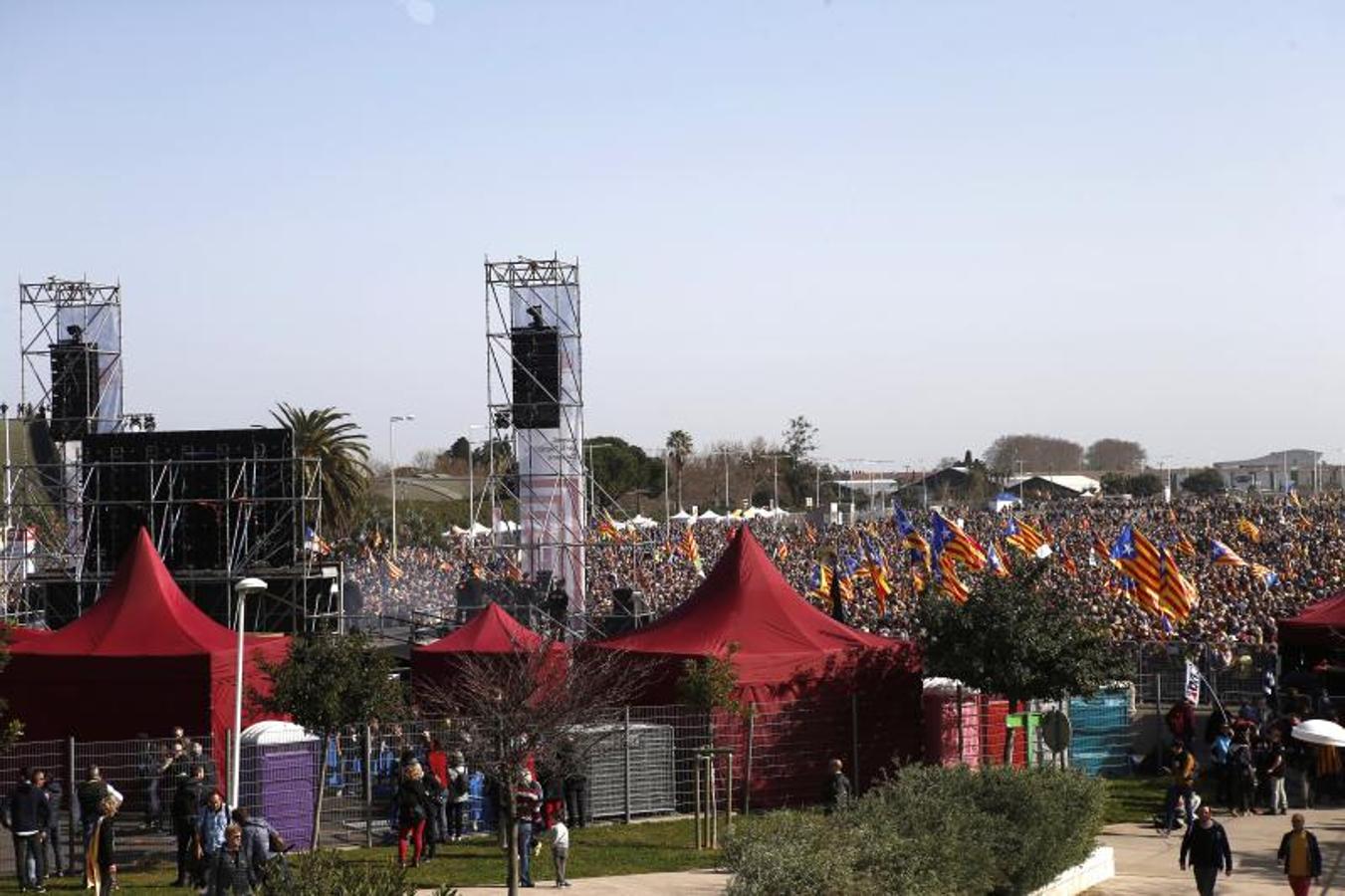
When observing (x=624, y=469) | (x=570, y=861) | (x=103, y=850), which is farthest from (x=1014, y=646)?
(x=624, y=469)

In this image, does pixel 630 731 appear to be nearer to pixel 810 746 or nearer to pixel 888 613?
pixel 810 746

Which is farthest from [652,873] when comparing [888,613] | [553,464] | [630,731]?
[888,613]

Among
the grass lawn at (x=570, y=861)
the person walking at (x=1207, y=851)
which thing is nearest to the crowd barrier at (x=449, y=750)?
the grass lawn at (x=570, y=861)

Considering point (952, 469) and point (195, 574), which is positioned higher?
point (952, 469)

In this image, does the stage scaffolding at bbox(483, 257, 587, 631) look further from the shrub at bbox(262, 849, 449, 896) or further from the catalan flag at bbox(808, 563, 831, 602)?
the shrub at bbox(262, 849, 449, 896)

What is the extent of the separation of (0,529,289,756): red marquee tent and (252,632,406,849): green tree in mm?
3298

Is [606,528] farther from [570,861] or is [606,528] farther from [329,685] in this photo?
[329,685]

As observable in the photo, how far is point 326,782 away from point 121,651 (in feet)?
13.6

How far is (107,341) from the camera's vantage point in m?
39.3

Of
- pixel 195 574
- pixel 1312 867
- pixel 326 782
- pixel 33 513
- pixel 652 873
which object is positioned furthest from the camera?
pixel 33 513

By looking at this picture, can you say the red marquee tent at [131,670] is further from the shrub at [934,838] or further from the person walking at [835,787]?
the shrub at [934,838]

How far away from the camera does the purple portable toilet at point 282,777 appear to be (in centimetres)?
1867

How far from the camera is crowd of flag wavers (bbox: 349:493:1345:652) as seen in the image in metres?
34.7

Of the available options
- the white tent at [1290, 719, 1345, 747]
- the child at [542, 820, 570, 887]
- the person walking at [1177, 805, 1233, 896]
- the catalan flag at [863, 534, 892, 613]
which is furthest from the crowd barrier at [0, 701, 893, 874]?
the catalan flag at [863, 534, 892, 613]
